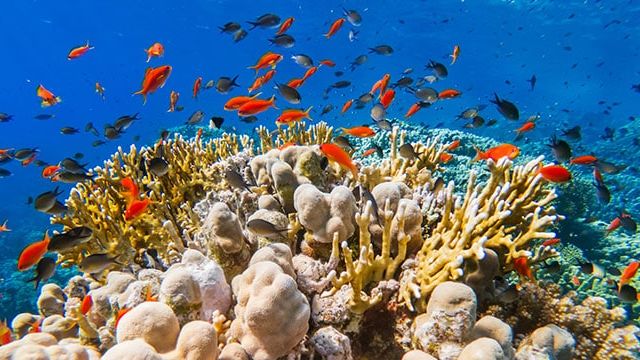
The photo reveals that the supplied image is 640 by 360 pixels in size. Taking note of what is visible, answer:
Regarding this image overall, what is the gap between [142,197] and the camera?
16.0 feet

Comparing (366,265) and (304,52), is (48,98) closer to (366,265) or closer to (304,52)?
(366,265)

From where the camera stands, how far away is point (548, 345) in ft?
8.73

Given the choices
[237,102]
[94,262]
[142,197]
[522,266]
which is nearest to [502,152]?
[522,266]

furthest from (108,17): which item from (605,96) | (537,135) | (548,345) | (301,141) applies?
(605,96)

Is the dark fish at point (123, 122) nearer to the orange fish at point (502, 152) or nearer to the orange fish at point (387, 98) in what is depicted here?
the orange fish at point (387, 98)

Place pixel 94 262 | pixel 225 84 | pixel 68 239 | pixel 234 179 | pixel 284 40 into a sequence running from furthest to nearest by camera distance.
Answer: pixel 284 40 < pixel 225 84 < pixel 234 179 < pixel 68 239 < pixel 94 262

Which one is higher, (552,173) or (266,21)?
(266,21)

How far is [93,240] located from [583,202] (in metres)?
11.0

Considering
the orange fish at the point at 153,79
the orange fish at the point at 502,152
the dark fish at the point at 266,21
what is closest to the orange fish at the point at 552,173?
the orange fish at the point at 502,152

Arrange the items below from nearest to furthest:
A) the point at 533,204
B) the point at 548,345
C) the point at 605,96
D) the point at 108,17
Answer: the point at 548,345 < the point at 533,204 < the point at 108,17 < the point at 605,96

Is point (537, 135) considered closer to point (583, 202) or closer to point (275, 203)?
point (583, 202)

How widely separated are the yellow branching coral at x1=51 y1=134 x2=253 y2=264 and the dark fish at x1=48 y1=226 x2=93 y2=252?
0.77 m

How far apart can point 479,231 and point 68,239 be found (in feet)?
13.2

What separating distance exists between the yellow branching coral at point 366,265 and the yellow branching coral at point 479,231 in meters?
0.20
